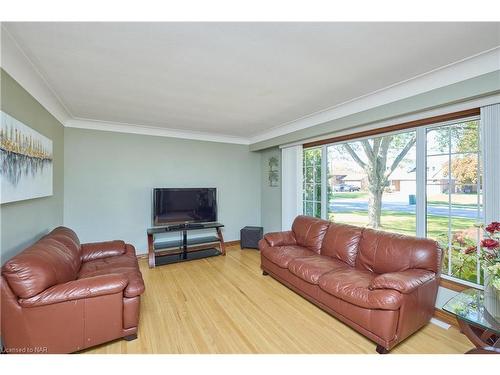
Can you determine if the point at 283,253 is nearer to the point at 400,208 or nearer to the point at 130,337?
the point at 400,208

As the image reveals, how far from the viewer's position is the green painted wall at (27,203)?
1.81 m

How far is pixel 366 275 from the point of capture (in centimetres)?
236

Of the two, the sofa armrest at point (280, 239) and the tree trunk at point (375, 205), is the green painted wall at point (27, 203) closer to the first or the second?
the sofa armrest at point (280, 239)

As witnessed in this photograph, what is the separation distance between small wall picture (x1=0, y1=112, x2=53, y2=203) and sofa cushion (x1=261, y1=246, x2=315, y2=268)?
106 inches

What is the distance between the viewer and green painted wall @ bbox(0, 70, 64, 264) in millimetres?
1813

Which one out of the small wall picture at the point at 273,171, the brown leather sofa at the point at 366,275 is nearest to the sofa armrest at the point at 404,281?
the brown leather sofa at the point at 366,275

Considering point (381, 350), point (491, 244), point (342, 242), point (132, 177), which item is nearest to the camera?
point (491, 244)

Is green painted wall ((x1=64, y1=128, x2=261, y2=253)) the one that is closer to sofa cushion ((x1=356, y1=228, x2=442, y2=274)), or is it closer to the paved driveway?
the paved driveway

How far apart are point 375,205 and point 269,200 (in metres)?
2.40

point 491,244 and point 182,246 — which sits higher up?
point 491,244

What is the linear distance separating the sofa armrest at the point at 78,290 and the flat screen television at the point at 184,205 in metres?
2.23

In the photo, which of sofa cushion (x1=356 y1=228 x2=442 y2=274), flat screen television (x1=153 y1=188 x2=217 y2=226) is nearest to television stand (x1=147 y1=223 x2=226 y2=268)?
flat screen television (x1=153 y1=188 x2=217 y2=226)

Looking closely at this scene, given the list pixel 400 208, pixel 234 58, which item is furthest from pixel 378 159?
pixel 234 58

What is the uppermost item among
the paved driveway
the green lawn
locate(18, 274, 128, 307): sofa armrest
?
the paved driveway
